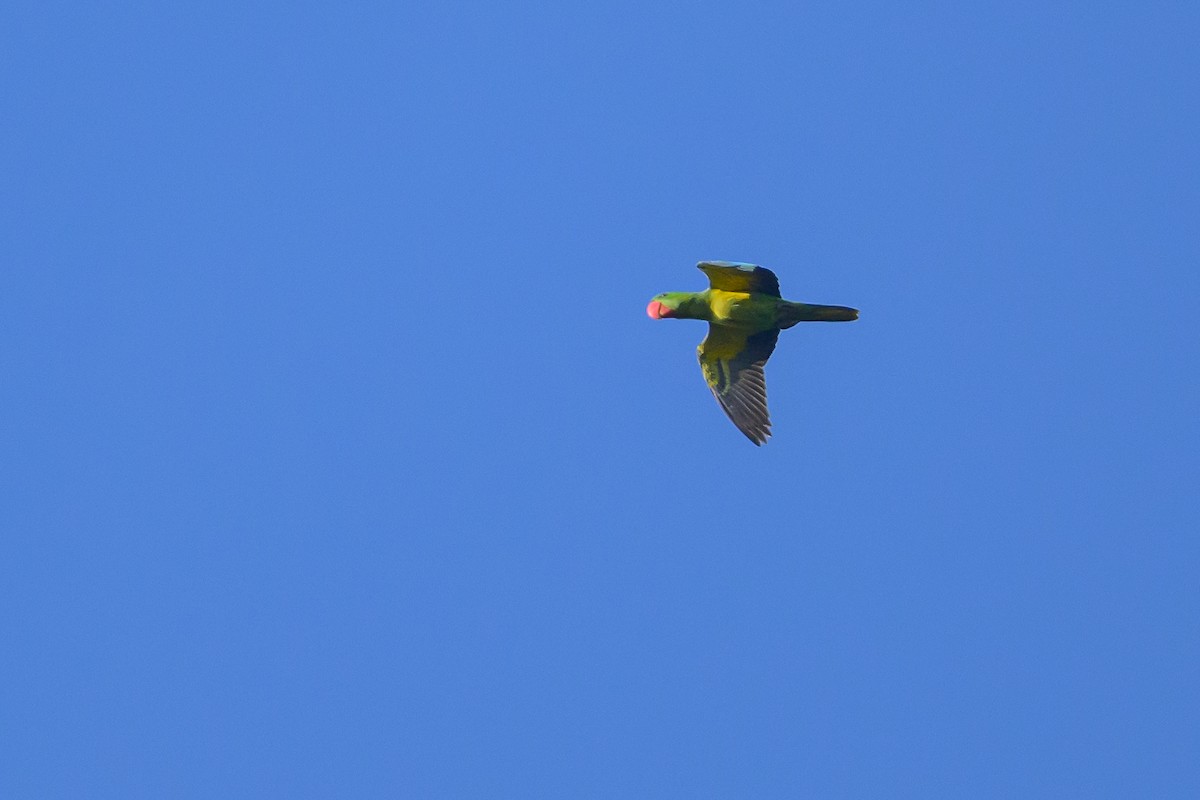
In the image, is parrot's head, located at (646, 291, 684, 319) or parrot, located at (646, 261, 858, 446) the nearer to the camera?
parrot, located at (646, 261, 858, 446)

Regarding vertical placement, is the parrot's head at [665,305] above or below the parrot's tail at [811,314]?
above

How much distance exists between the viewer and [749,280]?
23.6 metres

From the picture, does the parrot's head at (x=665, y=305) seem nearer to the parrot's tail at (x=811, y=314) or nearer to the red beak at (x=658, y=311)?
the red beak at (x=658, y=311)

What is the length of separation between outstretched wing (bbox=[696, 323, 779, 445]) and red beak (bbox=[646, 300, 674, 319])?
2.45 ft

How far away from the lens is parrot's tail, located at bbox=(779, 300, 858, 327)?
23297mm

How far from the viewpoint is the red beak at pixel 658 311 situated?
25.0 meters

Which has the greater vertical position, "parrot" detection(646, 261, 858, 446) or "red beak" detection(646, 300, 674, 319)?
"red beak" detection(646, 300, 674, 319)

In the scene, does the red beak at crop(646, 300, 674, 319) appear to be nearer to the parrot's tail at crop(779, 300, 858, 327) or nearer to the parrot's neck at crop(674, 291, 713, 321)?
the parrot's neck at crop(674, 291, 713, 321)

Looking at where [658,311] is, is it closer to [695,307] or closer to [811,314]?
[695,307]

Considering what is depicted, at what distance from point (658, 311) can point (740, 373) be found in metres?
1.70

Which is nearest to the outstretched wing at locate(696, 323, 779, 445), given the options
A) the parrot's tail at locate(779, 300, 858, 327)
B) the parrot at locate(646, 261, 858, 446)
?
the parrot at locate(646, 261, 858, 446)

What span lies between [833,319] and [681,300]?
104 inches

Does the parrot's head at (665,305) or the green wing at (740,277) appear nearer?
the green wing at (740,277)

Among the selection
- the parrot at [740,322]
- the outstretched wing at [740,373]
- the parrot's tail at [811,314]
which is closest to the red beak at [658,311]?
the parrot at [740,322]
